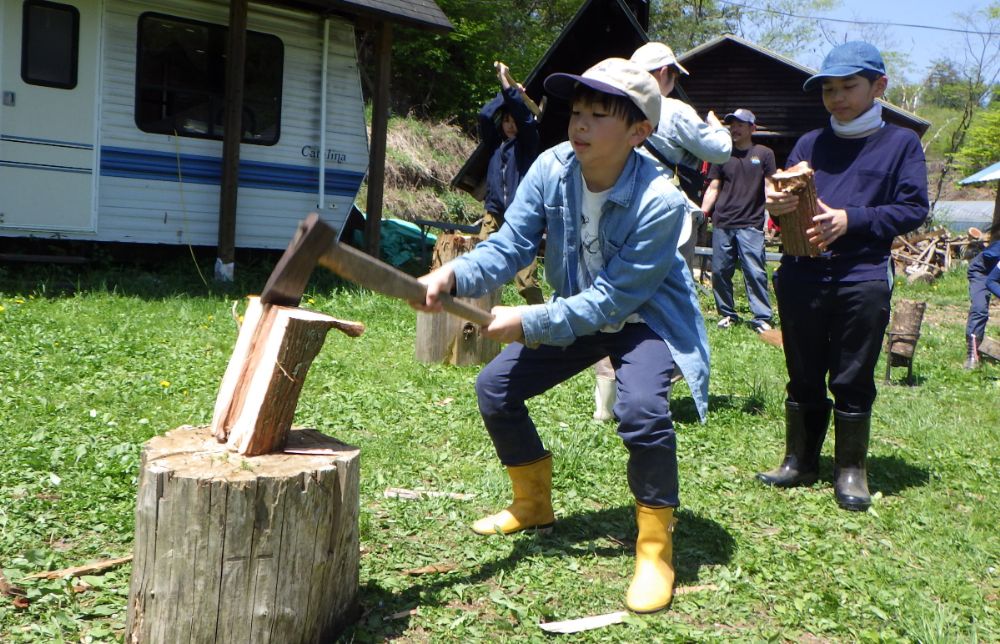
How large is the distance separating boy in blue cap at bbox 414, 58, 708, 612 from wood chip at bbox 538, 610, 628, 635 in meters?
0.09

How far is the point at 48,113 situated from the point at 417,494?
7013 millimetres

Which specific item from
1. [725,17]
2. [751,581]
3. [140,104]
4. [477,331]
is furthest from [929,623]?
[725,17]

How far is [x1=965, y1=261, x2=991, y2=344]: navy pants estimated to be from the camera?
29.6ft

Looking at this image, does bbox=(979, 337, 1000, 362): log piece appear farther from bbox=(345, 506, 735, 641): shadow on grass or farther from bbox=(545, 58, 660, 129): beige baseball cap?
bbox=(545, 58, 660, 129): beige baseball cap

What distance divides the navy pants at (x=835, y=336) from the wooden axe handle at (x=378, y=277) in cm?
204

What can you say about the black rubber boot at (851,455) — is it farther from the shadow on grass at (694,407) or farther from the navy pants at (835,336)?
the shadow on grass at (694,407)

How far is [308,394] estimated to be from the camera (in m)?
6.01

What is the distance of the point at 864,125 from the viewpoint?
14.6ft

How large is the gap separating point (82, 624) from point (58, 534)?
0.78 metres

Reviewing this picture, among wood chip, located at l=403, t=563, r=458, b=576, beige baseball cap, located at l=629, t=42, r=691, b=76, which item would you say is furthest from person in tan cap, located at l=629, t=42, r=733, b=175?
wood chip, located at l=403, t=563, r=458, b=576

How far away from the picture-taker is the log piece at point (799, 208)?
4.22 meters

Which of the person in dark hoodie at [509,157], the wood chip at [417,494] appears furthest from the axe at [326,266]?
the person in dark hoodie at [509,157]

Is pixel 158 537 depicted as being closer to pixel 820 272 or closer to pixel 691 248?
pixel 820 272

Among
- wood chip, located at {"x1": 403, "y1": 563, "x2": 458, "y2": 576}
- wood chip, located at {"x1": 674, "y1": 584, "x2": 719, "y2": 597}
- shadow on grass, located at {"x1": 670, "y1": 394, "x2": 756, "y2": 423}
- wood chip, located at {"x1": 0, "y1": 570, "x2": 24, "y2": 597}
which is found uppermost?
shadow on grass, located at {"x1": 670, "y1": 394, "x2": 756, "y2": 423}
